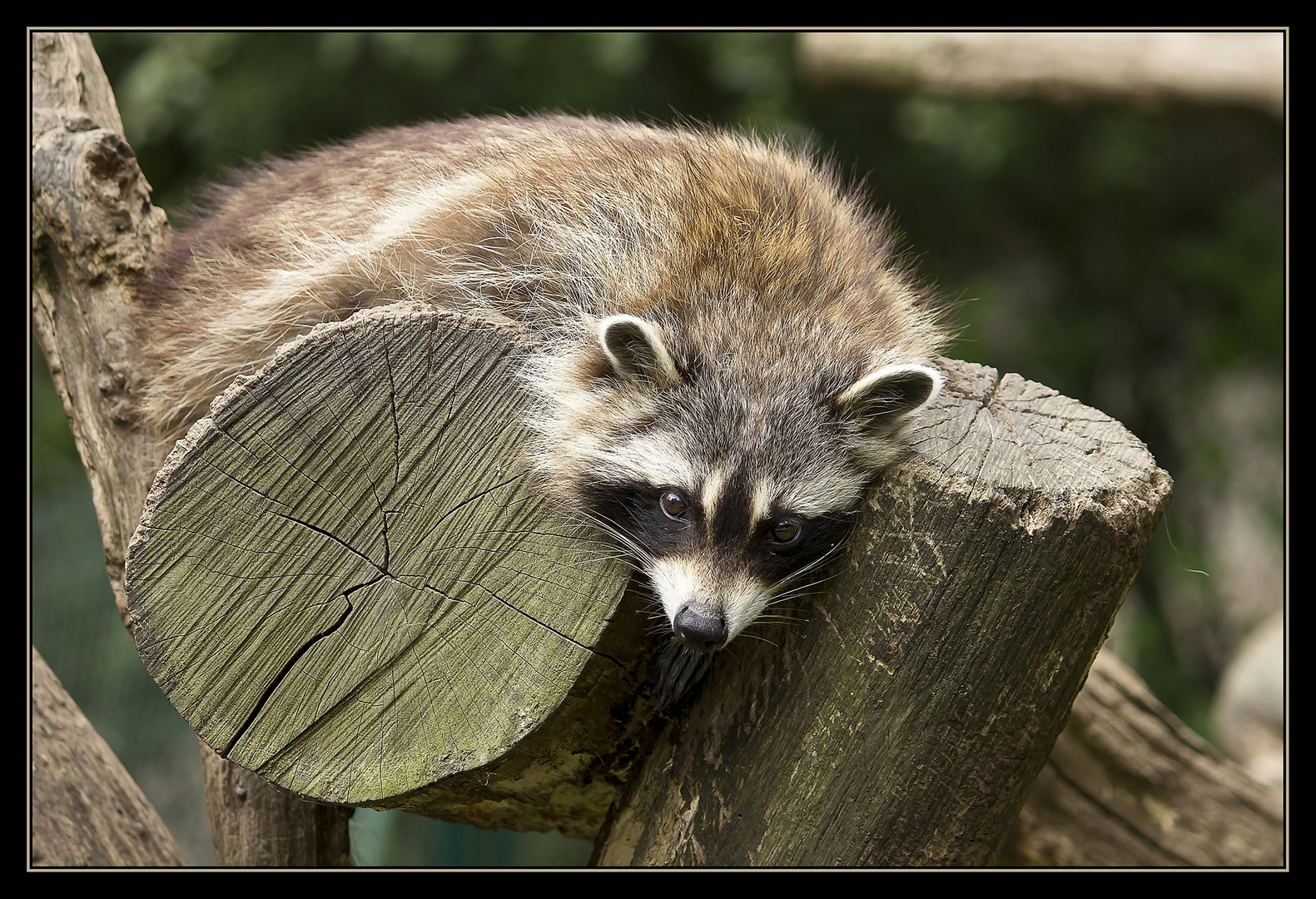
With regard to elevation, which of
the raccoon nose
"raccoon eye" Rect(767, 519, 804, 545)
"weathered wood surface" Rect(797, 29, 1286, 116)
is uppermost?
"weathered wood surface" Rect(797, 29, 1286, 116)

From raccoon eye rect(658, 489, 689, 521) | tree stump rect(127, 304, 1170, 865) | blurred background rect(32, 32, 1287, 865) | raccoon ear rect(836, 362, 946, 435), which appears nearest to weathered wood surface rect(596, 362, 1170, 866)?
tree stump rect(127, 304, 1170, 865)

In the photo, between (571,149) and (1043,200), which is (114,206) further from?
(1043,200)

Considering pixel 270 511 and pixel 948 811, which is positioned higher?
pixel 270 511

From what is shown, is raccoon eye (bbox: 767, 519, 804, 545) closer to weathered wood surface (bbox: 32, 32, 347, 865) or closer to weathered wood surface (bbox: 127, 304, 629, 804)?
weathered wood surface (bbox: 127, 304, 629, 804)

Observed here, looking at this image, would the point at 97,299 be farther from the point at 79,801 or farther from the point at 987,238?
the point at 987,238

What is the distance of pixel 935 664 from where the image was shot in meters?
2.35

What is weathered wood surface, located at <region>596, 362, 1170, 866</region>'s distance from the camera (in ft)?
7.55

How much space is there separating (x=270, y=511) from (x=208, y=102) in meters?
5.79

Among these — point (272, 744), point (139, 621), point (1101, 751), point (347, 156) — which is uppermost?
point (347, 156)

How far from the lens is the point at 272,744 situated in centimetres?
243

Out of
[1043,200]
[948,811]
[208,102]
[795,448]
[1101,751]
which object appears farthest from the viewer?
[1043,200]

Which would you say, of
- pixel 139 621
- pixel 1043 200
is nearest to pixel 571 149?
pixel 139 621

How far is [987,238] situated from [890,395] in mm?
6880

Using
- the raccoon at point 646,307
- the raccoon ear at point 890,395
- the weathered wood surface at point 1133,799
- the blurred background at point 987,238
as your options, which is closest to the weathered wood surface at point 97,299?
the raccoon at point 646,307
